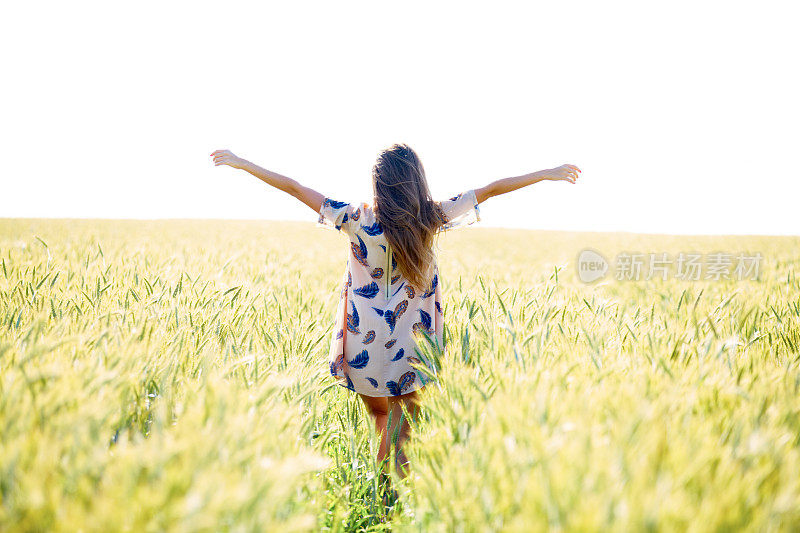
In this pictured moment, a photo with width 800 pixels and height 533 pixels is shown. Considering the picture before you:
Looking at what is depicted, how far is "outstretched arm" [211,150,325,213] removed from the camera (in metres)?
2.42

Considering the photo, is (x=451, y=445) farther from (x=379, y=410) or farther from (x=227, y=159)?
(x=227, y=159)

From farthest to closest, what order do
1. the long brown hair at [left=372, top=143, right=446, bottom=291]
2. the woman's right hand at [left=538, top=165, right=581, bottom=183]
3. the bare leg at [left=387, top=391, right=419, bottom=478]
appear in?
the woman's right hand at [left=538, top=165, right=581, bottom=183]
the bare leg at [left=387, top=391, right=419, bottom=478]
the long brown hair at [left=372, top=143, right=446, bottom=291]

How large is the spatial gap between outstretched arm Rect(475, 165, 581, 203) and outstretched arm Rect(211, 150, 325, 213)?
0.82 meters

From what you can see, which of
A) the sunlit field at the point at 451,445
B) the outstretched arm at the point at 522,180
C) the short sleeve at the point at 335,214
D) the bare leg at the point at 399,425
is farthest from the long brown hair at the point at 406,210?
the bare leg at the point at 399,425

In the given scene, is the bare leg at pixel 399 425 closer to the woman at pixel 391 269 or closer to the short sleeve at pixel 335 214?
the woman at pixel 391 269

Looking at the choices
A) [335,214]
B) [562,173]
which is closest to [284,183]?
[335,214]

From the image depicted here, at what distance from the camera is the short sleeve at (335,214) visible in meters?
2.37

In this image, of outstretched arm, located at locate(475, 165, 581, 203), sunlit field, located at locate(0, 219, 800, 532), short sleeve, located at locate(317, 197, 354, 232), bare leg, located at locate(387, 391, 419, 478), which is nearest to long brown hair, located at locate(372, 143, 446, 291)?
short sleeve, located at locate(317, 197, 354, 232)

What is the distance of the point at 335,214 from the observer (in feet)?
7.77

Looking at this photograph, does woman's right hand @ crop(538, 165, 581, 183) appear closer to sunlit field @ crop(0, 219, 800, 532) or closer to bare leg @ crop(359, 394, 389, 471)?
sunlit field @ crop(0, 219, 800, 532)

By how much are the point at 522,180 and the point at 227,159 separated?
5.02ft

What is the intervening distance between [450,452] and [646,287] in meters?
5.43

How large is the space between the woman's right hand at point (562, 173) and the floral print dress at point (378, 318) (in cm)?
43

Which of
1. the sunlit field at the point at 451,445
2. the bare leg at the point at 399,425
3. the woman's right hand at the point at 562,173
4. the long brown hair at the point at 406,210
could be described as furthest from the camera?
→ the woman's right hand at the point at 562,173
